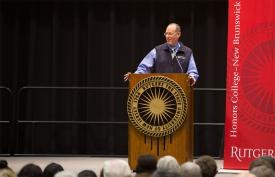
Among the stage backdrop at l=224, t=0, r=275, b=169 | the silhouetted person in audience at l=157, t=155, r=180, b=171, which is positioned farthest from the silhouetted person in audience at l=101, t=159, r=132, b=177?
the stage backdrop at l=224, t=0, r=275, b=169

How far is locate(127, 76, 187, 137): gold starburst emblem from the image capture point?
557cm

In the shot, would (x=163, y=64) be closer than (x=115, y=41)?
Yes

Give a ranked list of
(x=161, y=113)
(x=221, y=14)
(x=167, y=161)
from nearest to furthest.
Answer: (x=167, y=161) < (x=161, y=113) < (x=221, y=14)

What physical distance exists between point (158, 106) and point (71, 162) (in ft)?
6.33

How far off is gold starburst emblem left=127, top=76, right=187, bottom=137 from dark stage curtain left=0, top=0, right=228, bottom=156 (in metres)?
3.48

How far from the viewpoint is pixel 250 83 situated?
19.9 ft

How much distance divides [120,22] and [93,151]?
180 cm

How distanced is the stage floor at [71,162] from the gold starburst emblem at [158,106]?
70 centimetres

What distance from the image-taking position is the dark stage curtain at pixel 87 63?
9078 mm

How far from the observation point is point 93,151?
918 centimetres

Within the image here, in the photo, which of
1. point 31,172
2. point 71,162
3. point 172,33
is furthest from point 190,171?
point 71,162

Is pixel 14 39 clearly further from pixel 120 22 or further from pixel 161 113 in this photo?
pixel 161 113

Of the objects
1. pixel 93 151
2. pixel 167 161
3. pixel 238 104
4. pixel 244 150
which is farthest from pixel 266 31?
pixel 93 151

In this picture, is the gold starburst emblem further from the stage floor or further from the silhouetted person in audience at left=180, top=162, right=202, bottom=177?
the silhouetted person in audience at left=180, top=162, right=202, bottom=177
